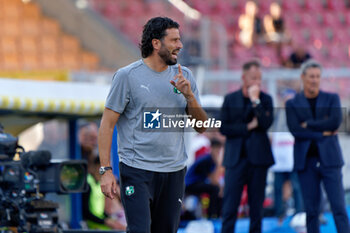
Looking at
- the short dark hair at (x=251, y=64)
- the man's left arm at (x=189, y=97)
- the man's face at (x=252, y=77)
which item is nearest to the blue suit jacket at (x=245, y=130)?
the man's face at (x=252, y=77)

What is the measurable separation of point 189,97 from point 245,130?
8.31ft

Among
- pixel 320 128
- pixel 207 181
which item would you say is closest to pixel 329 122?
pixel 320 128

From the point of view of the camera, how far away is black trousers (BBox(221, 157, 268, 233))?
7125 millimetres

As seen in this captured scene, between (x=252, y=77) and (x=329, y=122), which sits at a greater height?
(x=252, y=77)

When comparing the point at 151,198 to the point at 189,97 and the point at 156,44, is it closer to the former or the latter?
the point at 189,97

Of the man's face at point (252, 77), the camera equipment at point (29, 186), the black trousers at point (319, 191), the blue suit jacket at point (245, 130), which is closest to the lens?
the camera equipment at point (29, 186)

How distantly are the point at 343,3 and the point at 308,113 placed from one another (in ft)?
36.3

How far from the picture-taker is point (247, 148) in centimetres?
715

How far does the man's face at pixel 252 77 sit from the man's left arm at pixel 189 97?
2398mm

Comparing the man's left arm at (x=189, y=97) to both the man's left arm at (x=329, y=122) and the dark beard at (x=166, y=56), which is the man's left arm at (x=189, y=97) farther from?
the man's left arm at (x=329, y=122)

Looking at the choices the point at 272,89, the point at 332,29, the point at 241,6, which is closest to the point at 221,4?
the point at 241,6

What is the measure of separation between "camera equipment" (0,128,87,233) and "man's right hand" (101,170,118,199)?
1551mm

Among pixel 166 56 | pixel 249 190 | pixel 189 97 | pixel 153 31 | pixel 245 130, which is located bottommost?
pixel 249 190

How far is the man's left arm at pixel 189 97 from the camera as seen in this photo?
454 cm
